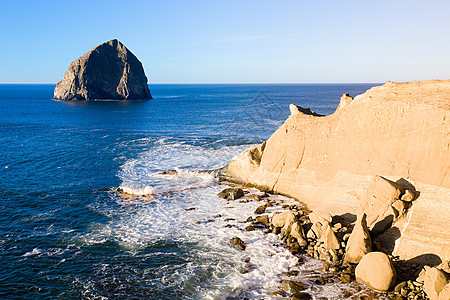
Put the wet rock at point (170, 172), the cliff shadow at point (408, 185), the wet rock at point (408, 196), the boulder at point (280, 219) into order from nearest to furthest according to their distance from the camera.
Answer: the wet rock at point (408, 196) → the cliff shadow at point (408, 185) → the boulder at point (280, 219) → the wet rock at point (170, 172)

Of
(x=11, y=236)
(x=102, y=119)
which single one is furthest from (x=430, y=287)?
(x=102, y=119)

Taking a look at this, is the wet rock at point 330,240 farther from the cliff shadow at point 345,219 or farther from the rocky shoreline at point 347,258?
the cliff shadow at point 345,219

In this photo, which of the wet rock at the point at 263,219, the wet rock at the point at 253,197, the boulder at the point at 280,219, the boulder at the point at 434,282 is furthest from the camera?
the wet rock at the point at 253,197

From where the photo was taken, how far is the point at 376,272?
1817 cm

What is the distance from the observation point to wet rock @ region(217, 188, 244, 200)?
1268 inches

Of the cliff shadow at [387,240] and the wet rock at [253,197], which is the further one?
the wet rock at [253,197]

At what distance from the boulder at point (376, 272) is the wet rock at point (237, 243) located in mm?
7287

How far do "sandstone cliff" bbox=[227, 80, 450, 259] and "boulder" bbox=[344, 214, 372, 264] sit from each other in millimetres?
1975

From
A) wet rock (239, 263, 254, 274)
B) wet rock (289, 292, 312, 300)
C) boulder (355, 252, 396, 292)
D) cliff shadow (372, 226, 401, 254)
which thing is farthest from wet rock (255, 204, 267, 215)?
wet rock (289, 292, 312, 300)

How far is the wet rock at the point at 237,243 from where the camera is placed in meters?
22.9

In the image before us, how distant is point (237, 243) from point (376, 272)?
882 centimetres

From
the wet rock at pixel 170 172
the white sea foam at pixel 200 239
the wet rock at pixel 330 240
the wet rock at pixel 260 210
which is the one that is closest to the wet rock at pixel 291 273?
the white sea foam at pixel 200 239

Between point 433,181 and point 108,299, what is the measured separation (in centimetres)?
2063

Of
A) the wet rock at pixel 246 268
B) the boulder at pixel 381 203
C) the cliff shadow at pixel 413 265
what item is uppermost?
the boulder at pixel 381 203
